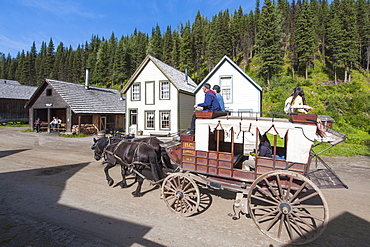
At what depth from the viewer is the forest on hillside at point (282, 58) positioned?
33312 mm

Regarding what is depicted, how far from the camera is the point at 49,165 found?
31.1 feet

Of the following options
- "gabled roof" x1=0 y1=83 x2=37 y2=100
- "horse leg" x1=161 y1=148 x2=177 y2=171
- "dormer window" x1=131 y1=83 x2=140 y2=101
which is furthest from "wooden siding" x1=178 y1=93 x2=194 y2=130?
"gabled roof" x1=0 y1=83 x2=37 y2=100

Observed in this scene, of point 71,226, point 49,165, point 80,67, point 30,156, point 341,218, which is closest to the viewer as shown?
point 71,226

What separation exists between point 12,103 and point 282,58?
62.1 metres

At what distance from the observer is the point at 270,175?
13.4 ft

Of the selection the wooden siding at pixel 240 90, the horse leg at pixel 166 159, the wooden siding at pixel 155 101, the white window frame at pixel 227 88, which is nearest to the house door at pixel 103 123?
the wooden siding at pixel 155 101

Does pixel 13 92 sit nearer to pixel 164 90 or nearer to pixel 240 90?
pixel 164 90

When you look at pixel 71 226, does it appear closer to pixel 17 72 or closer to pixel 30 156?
pixel 30 156

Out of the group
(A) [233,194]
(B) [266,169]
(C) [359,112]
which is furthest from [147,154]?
(C) [359,112]

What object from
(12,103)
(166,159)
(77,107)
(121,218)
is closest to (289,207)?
(121,218)

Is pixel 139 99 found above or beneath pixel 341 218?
above

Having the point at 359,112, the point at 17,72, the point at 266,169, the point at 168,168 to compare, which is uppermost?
the point at 17,72

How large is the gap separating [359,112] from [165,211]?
31950 mm

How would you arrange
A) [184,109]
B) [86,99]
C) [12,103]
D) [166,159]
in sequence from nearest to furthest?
1. [166,159]
2. [184,109]
3. [86,99]
4. [12,103]
